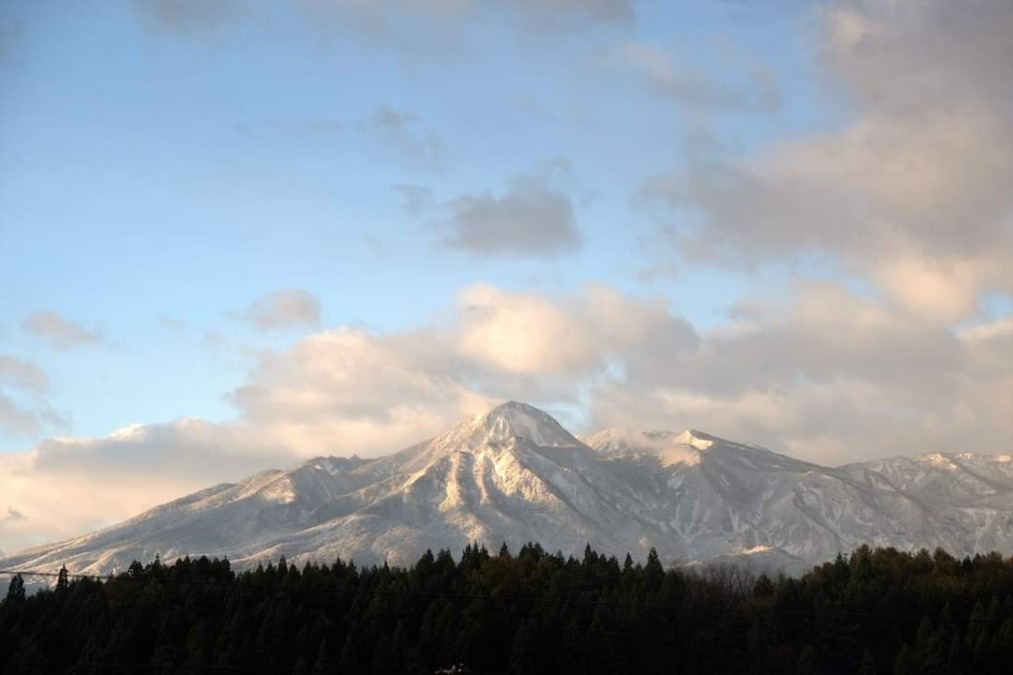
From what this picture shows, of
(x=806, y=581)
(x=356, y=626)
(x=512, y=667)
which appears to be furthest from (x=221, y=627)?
(x=806, y=581)

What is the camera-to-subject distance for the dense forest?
129000 millimetres

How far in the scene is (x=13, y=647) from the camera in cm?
13362

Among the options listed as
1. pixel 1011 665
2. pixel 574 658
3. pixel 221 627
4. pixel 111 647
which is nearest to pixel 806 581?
pixel 1011 665

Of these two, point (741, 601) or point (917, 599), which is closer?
point (917, 599)

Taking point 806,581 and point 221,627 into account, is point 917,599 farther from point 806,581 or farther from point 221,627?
point 221,627

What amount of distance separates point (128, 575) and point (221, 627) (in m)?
29.2

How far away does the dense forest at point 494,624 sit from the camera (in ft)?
423

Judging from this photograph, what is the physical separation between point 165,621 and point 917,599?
92.8 m

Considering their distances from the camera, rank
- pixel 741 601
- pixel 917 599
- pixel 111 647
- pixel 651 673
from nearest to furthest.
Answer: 1. pixel 111 647
2. pixel 651 673
3. pixel 917 599
4. pixel 741 601

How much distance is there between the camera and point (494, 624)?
139625 mm

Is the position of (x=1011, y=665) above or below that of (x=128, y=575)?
below

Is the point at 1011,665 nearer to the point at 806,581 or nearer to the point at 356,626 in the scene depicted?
the point at 806,581

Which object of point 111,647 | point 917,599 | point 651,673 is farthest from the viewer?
point 917,599

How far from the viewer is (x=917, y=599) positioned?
152 metres
